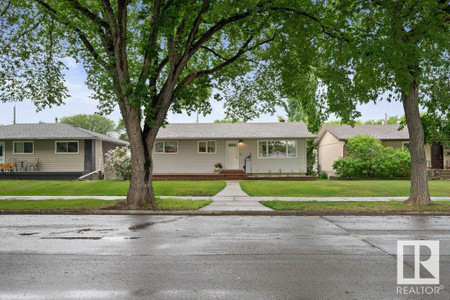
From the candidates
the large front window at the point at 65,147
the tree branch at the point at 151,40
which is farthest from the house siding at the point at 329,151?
the large front window at the point at 65,147

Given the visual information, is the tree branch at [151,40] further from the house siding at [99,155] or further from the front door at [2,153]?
the front door at [2,153]

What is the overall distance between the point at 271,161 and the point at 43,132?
20.0m

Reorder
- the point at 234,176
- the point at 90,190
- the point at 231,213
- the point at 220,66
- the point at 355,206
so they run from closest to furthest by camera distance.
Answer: the point at 231,213
the point at 355,206
the point at 220,66
the point at 90,190
the point at 234,176

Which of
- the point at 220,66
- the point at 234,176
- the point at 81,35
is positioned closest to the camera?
the point at 81,35

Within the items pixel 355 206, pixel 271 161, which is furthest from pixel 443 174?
pixel 355 206

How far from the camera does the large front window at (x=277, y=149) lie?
3050 cm

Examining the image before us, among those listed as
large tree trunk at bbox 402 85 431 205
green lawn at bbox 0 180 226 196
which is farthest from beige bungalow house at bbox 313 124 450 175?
large tree trunk at bbox 402 85 431 205

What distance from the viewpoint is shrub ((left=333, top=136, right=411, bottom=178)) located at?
93.1ft

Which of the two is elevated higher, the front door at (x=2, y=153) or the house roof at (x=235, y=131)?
the house roof at (x=235, y=131)

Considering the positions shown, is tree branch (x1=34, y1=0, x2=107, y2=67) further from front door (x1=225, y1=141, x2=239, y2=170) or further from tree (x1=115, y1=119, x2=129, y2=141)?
front door (x1=225, y1=141, x2=239, y2=170)

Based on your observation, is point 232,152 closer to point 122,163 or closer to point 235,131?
point 235,131

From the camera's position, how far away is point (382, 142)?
3319 cm

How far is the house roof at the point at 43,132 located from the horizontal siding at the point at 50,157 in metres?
0.74

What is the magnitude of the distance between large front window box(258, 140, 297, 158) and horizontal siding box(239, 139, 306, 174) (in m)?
0.28
